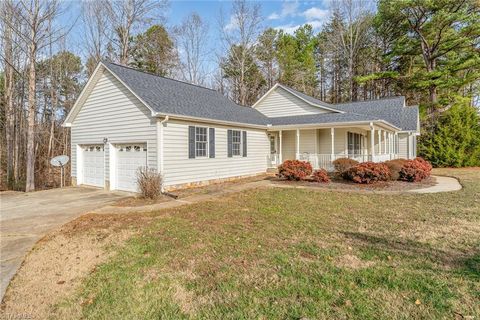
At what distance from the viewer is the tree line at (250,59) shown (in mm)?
18031

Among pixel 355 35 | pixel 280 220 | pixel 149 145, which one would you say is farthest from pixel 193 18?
pixel 280 220

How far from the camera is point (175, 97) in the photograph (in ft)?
40.1

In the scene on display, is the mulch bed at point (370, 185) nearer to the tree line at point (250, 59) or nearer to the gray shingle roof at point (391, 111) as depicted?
the gray shingle roof at point (391, 111)

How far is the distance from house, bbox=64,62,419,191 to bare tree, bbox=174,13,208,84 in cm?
1401

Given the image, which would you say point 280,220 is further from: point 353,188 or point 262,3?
point 262,3

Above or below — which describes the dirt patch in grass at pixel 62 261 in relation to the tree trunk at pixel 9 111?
below

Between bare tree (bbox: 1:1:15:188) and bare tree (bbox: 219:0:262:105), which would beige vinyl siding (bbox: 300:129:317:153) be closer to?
bare tree (bbox: 219:0:262:105)

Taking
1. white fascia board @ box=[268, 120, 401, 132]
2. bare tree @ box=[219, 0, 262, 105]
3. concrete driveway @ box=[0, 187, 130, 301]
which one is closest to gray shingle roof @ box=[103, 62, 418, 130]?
white fascia board @ box=[268, 120, 401, 132]

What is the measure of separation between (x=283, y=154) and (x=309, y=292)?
1489cm

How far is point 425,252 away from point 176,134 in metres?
8.70

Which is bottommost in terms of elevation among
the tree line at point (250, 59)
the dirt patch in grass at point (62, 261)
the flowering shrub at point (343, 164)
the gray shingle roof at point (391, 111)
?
the dirt patch in grass at point (62, 261)

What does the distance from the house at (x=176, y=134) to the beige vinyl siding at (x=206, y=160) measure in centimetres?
4

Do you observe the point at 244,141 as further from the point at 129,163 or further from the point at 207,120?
the point at 129,163

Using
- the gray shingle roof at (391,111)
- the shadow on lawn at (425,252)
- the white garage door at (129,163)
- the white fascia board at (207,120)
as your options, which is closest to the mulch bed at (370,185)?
the white fascia board at (207,120)
